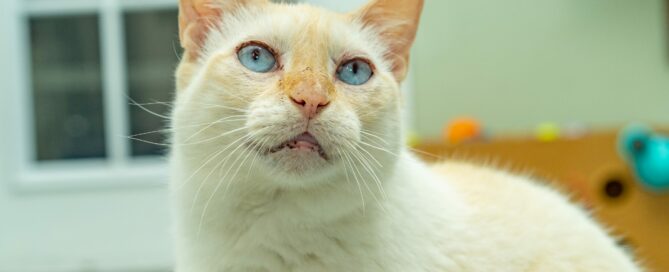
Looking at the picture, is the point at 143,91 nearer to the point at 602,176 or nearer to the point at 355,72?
the point at 602,176

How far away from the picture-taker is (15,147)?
2.34 meters

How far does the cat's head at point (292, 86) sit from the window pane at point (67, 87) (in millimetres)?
1655

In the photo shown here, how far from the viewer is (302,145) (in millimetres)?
729

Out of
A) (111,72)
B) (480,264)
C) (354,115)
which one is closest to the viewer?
(354,115)

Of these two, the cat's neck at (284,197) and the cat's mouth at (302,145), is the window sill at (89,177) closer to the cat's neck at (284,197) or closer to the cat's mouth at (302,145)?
the cat's neck at (284,197)

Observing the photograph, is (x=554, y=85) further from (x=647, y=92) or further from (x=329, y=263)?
(x=329, y=263)

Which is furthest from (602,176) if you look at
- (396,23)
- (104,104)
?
(104,104)

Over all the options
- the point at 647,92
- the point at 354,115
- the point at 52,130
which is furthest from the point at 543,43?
the point at 52,130

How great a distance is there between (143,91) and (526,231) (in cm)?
173

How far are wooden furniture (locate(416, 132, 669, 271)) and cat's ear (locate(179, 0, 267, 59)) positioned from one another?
39.9 inches

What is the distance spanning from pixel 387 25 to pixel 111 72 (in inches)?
65.3

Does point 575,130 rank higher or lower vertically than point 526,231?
higher

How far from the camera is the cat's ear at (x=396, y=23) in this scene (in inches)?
34.6

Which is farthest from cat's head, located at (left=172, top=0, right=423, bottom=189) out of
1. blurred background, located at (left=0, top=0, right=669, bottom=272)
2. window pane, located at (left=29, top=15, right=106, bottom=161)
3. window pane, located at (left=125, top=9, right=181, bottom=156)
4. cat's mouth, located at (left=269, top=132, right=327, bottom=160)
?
window pane, located at (left=29, top=15, right=106, bottom=161)
